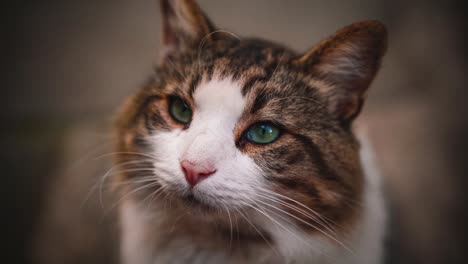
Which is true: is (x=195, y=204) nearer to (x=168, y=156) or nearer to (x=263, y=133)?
(x=168, y=156)

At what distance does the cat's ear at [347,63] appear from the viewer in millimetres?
896

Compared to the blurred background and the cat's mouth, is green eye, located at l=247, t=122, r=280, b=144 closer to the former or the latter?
the cat's mouth

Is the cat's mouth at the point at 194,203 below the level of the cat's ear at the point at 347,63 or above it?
below

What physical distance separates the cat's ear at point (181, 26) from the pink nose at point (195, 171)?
40 cm

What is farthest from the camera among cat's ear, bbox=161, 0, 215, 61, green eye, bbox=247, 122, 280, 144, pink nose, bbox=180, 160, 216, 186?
cat's ear, bbox=161, 0, 215, 61

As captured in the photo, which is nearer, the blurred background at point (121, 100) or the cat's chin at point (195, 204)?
the cat's chin at point (195, 204)

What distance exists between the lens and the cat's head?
2.89 feet

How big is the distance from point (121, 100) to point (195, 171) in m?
1.27

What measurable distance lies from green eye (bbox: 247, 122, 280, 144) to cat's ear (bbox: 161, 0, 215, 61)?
11.9 inches

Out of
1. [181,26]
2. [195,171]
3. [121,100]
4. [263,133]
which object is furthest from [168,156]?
[121,100]

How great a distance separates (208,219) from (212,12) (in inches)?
57.7

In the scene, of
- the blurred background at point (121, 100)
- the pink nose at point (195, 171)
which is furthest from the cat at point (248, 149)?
the blurred background at point (121, 100)

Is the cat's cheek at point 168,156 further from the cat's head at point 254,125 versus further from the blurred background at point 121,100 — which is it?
the blurred background at point 121,100

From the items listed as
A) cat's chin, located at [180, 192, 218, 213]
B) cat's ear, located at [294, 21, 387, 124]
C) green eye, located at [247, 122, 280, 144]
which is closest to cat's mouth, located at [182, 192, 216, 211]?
cat's chin, located at [180, 192, 218, 213]
